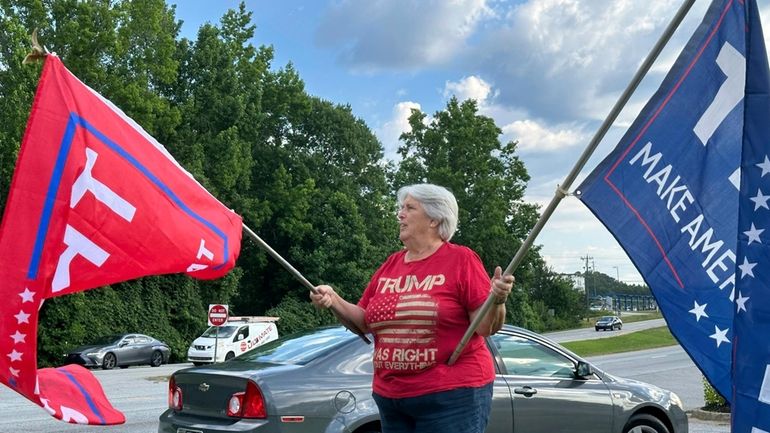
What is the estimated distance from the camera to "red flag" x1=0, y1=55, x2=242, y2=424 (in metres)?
4.39

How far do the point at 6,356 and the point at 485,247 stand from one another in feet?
209

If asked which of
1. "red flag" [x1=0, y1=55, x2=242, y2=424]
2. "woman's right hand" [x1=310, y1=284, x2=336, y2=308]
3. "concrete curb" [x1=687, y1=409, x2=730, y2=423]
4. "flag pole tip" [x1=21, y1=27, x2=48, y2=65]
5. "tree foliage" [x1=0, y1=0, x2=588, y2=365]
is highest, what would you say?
"tree foliage" [x1=0, y1=0, x2=588, y2=365]

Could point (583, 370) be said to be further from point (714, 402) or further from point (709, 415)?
point (714, 402)

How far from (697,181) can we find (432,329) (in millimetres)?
1456

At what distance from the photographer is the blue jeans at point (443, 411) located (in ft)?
14.6

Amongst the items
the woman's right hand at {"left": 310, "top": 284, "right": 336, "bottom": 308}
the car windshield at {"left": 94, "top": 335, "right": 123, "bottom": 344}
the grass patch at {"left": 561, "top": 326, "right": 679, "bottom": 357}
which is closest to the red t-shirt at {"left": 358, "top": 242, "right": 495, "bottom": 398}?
the woman's right hand at {"left": 310, "top": 284, "right": 336, "bottom": 308}

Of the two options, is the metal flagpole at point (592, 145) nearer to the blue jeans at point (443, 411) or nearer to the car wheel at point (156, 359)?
the blue jeans at point (443, 411)

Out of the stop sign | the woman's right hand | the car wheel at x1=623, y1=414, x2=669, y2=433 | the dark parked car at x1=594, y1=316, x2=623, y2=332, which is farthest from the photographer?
the dark parked car at x1=594, y1=316, x2=623, y2=332

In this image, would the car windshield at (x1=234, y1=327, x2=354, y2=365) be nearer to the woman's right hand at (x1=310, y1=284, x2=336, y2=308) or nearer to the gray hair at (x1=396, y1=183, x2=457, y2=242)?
the woman's right hand at (x1=310, y1=284, x2=336, y2=308)

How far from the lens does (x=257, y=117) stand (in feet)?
168

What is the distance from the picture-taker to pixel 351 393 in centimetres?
709

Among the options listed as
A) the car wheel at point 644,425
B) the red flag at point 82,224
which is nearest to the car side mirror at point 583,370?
the car wheel at point 644,425

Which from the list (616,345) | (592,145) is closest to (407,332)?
(592,145)

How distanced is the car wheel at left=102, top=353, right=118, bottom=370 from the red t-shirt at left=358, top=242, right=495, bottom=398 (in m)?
30.6
